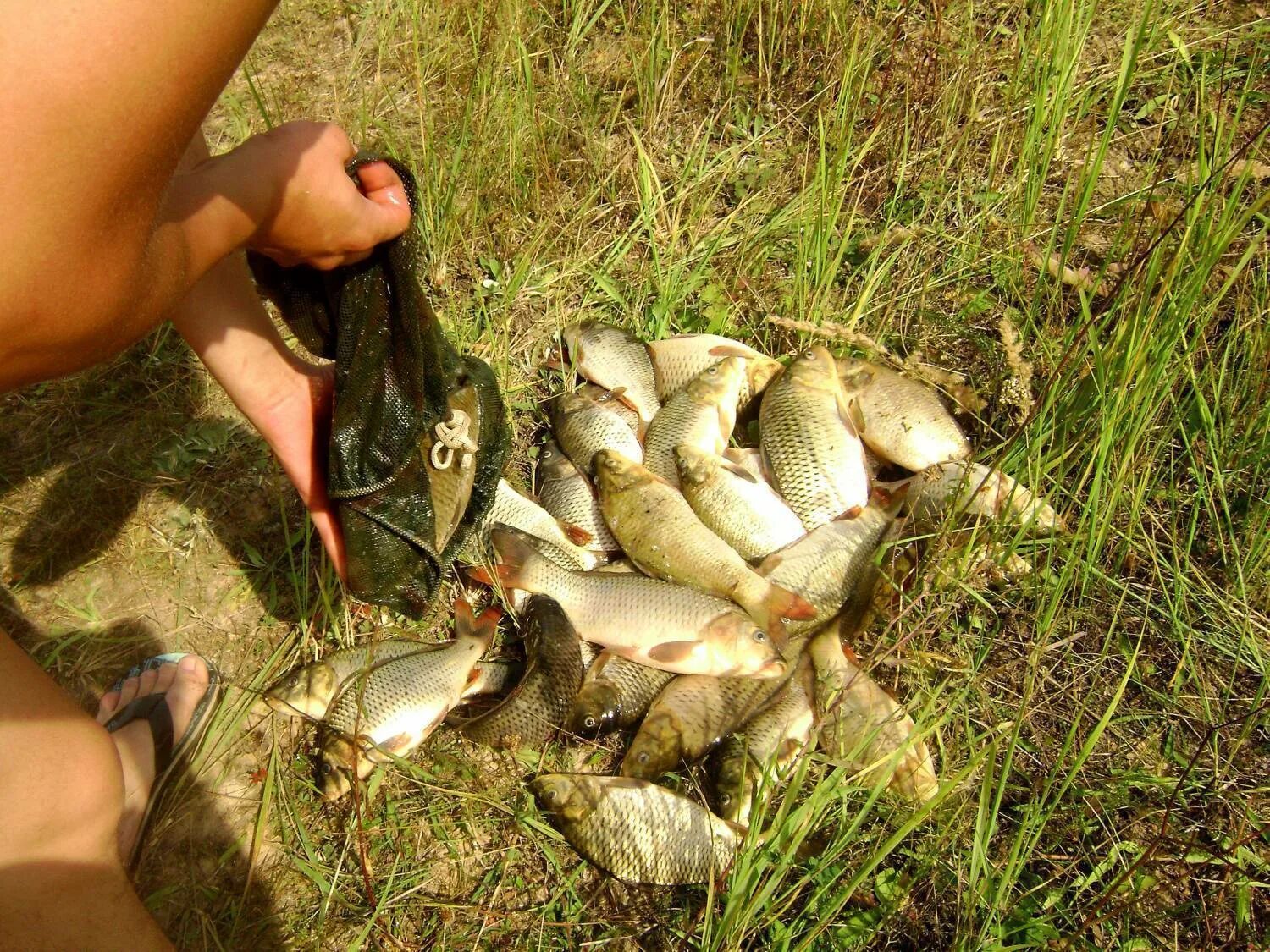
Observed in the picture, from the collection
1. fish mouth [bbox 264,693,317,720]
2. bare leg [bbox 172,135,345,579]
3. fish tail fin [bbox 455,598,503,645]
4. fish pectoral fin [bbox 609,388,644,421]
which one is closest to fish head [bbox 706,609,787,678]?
fish tail fin [bbox 455,598,503,645]

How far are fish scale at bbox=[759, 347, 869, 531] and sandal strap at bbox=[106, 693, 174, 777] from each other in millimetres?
1878

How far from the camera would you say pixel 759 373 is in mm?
3158

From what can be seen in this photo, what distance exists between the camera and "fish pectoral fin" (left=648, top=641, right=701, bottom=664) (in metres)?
2.56

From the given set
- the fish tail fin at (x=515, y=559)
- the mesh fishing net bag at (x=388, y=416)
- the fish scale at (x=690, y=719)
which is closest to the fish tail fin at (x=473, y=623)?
the fish tail fin at (x=515, y=559)

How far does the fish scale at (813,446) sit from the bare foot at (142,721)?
1.81 metres

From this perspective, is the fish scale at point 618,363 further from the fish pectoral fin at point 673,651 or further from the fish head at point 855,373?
the fish pectoral fin at point 673,651

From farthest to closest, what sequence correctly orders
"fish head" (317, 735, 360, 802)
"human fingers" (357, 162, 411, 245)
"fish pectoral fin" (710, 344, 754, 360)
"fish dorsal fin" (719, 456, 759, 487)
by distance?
1. "fish pectoral fin" (710, 344, 754, 360)
2. "fish dorsal fin" (719, 456, 759, 487)
3. "fish head" (317, 735, 360, 802)
4. "human fingers" (357, 162, 411, 245)

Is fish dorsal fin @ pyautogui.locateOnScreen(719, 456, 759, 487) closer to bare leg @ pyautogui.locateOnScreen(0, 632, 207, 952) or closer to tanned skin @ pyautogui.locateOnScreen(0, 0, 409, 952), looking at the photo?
tanned skin @ pyautogui.locateOnScreen(0, 0, 409, 952)

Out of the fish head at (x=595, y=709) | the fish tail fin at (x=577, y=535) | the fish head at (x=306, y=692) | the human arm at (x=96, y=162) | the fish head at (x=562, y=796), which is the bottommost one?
the fish head at (x=562, y=796)

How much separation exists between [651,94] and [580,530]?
6.46 feet

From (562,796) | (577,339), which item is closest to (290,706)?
(562,796)

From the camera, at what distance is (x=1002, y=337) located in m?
2.77

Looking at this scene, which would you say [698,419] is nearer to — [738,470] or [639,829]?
[738,470]

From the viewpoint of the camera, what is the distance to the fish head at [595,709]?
2553 millimetres
